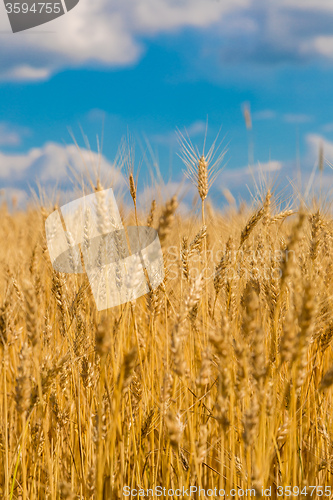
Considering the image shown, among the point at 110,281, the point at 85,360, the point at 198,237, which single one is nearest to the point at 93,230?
the point at 110,281

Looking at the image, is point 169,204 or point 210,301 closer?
point 169,204

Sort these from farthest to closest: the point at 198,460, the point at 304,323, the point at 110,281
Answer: the point at 110,281 → the point at 198,460 → the point at 304,323

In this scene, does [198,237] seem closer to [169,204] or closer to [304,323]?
[169,204]

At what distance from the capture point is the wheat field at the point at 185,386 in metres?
0.99

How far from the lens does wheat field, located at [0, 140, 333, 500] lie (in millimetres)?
989

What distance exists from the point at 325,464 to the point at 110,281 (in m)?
1.23

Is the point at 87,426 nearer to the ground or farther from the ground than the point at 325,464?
farther from the ground

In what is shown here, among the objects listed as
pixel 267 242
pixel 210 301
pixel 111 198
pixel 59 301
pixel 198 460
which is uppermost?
pixel 111 198

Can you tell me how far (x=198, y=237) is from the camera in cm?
190

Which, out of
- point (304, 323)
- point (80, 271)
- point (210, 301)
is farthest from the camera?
point (210, 301)

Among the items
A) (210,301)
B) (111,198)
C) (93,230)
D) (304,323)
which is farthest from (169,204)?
(210,301)

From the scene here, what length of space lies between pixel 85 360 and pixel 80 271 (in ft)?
1.75

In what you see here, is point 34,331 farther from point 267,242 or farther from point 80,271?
point 267,242

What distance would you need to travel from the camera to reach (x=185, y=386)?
1533 mm
